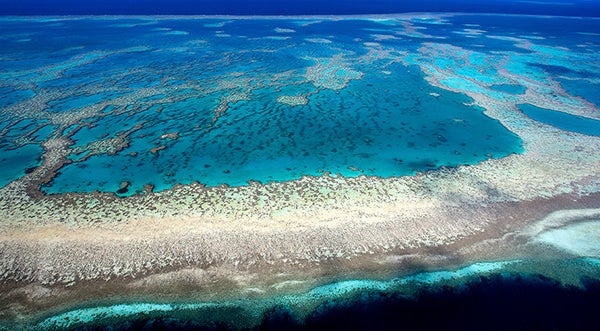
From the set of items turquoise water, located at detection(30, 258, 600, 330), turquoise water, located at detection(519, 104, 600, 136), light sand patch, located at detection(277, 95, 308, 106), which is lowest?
turquoise water, located at detection(30, 258, 600, 330)

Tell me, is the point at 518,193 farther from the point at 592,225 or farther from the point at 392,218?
the point at 392,218

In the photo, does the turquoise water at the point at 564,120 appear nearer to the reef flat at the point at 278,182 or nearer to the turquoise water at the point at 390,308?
the reef flat at the point at 278,182

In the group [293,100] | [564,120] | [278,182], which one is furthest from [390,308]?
[564,120]

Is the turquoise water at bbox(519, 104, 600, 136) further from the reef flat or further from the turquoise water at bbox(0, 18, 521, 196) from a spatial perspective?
the turquoise water at bbox(0, 18, 521, 196)

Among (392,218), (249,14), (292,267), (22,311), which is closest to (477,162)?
(392,218)

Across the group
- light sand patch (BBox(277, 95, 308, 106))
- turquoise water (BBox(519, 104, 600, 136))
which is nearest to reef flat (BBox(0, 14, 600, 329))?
turquoise water (BBox(519, 104, 600, 136))
